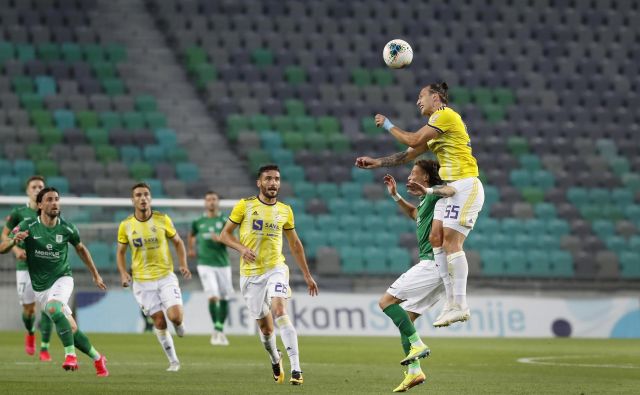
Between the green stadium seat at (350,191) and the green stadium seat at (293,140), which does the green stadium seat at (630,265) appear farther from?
the green stadium seat at (293,140)

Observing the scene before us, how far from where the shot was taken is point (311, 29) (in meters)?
30.5

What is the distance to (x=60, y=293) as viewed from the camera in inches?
505

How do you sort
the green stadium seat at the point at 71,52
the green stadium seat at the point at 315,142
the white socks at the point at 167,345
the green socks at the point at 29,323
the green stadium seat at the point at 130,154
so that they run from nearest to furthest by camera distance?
1. the white socks at the point at 167,345
2. the green socks at the point at 29,323
3. the green stadium seat at the point at 130,154
4. the green stadium seat at the point at 71,52
5. the green stadium seat at the point at 315,142

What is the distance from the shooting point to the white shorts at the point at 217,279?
1983 cm

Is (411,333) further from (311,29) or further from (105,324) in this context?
(311,29)

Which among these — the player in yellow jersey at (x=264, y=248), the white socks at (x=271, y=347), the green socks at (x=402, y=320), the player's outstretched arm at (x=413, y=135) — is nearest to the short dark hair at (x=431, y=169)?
the player's outstretched arm at (x=413, y=135)

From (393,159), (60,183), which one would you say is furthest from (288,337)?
(60,183)

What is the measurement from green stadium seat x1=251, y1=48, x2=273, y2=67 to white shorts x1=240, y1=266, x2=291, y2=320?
18020mm

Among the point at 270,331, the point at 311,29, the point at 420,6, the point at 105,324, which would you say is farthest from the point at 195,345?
the point at 420,6

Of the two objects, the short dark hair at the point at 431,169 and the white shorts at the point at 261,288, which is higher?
the short dark hair at the point at 431,169

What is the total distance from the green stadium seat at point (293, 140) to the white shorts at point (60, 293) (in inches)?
581

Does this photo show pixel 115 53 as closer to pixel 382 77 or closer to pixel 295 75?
pixel 295 75

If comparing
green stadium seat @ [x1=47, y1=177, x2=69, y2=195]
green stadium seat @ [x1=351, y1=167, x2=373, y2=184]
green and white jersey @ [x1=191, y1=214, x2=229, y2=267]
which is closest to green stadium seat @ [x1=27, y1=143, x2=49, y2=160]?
green stadium seat @ [x1=47, y1=177, x2=69, y2=195]

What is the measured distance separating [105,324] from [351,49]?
11.7m
